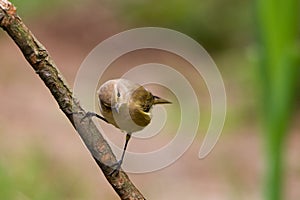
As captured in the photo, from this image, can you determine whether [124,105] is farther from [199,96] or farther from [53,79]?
[199,96]

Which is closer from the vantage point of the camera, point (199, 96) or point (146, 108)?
point (146, 108)

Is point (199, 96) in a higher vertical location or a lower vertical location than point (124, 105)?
higher

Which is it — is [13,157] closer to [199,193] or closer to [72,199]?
[72,199]

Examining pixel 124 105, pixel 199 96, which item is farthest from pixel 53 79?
pixel 199 96

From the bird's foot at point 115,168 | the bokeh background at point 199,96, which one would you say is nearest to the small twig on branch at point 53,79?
the bird's foot at point 115,168

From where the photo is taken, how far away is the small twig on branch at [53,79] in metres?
0.50

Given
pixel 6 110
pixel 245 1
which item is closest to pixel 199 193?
pixel 6 110

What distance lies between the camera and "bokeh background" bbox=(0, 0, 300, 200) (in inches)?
43.8

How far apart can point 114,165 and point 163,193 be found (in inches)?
69.8

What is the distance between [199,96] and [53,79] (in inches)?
129

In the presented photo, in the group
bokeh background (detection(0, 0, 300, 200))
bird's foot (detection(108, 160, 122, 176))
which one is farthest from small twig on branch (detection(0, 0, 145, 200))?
bokeh background (detection(0, 0, 300, 200))

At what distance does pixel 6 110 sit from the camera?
10.6ft

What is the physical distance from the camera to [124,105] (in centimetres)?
48

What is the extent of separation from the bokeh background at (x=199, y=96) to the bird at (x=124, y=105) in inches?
21.8
